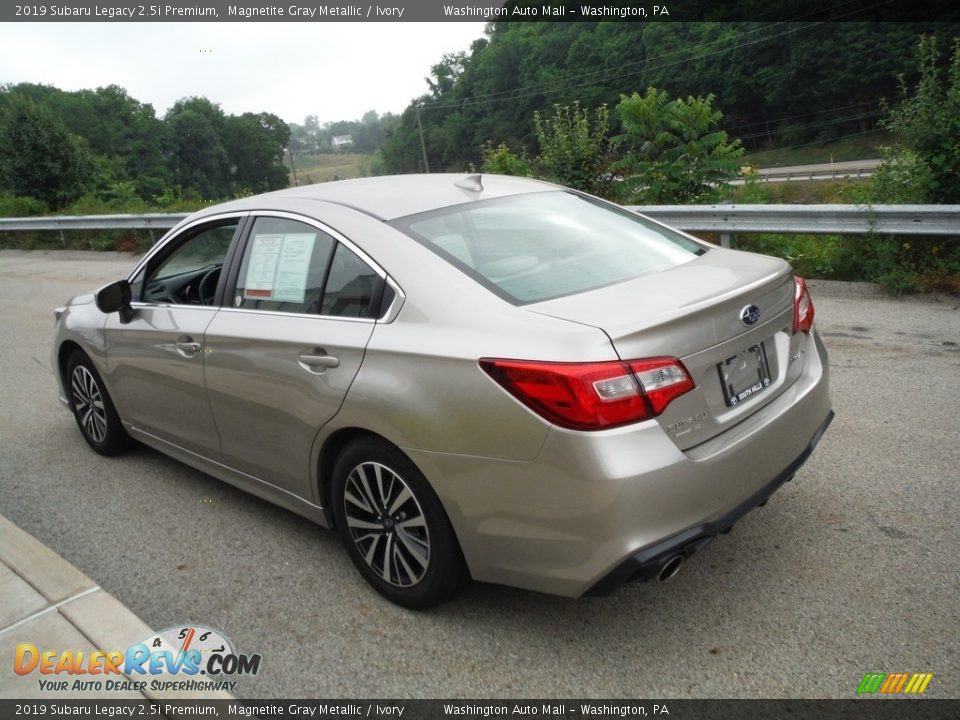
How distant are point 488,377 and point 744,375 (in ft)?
3.09

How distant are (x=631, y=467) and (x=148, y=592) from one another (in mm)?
2246

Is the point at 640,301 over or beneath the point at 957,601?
over

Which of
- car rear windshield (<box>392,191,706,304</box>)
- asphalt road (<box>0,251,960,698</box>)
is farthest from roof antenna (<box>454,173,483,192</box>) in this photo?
asphalt road (<box>0,251,960,698</box>)

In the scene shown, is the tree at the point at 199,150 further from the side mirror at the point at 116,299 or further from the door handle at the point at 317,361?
the door handle at the point at 317,361

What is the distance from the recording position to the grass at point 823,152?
64.9m

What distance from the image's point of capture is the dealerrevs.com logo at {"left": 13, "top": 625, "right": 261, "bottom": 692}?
2.80 meters

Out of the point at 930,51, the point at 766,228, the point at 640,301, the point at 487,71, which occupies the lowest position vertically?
the point at 766,228

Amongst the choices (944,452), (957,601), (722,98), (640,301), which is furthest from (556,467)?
(722,98)

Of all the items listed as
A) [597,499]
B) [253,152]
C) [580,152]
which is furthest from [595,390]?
[253,152]

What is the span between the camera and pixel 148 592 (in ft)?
11.8

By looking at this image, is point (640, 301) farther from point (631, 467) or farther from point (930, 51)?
point (930, 51)

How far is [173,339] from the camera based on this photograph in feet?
13.7

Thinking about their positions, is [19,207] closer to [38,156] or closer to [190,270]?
[38,156]

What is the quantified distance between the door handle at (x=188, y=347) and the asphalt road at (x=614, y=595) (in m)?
0.87
